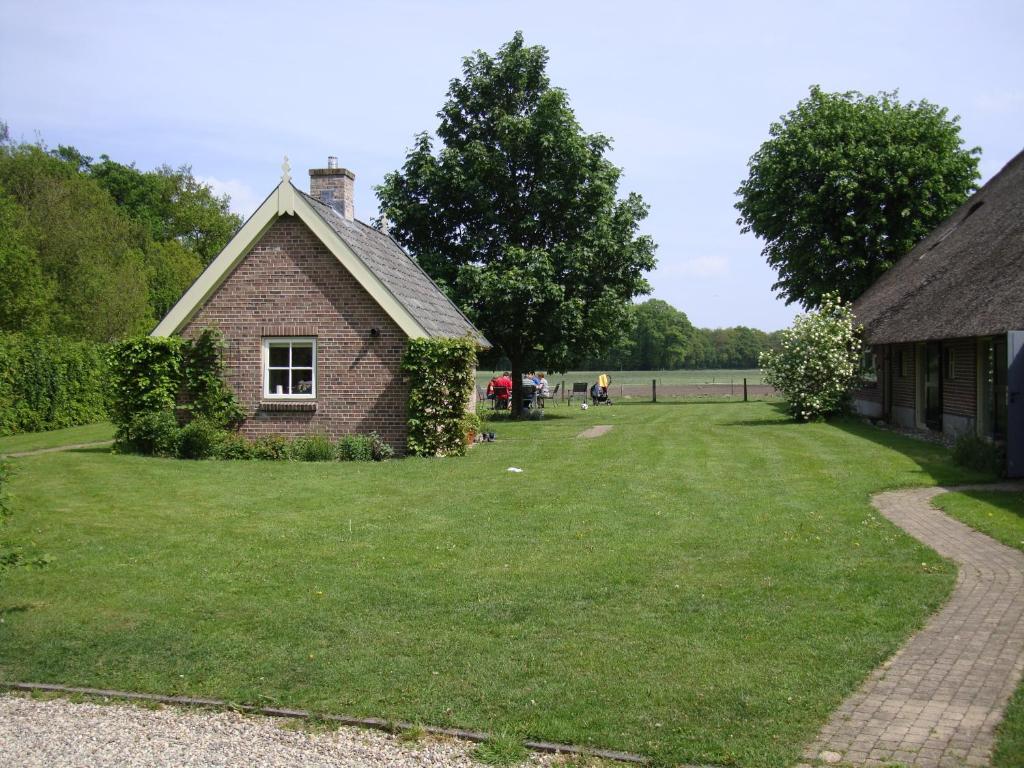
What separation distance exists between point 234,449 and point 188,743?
1434cm

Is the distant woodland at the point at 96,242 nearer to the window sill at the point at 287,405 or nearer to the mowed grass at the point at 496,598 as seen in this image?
the window sill at the point at 287,405

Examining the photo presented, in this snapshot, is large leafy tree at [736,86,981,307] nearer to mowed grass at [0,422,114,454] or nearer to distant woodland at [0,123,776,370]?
distant woodland at [0,123,776,370]

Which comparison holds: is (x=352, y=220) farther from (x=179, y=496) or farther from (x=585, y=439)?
(x=179, y=496)

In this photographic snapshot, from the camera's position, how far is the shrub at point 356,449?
1859 centimetres

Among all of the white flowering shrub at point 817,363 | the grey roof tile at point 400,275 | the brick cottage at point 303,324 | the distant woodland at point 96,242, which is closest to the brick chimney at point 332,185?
the grey roof tile at point 400,275

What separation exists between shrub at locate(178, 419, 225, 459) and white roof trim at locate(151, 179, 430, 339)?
2340mm

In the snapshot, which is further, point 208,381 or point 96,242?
point 96,242

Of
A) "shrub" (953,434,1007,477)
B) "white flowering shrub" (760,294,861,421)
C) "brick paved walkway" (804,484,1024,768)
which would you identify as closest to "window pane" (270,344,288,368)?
"shrub" (953,434,1007,477)

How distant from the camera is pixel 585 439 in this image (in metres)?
23.3

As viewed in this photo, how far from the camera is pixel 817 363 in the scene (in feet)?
91.4

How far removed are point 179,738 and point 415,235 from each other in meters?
27.1

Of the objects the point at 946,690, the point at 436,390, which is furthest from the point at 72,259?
the point at 946,690

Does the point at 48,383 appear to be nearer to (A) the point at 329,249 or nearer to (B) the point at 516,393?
(A) the point at 329,249

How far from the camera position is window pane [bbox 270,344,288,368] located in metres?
19.7
